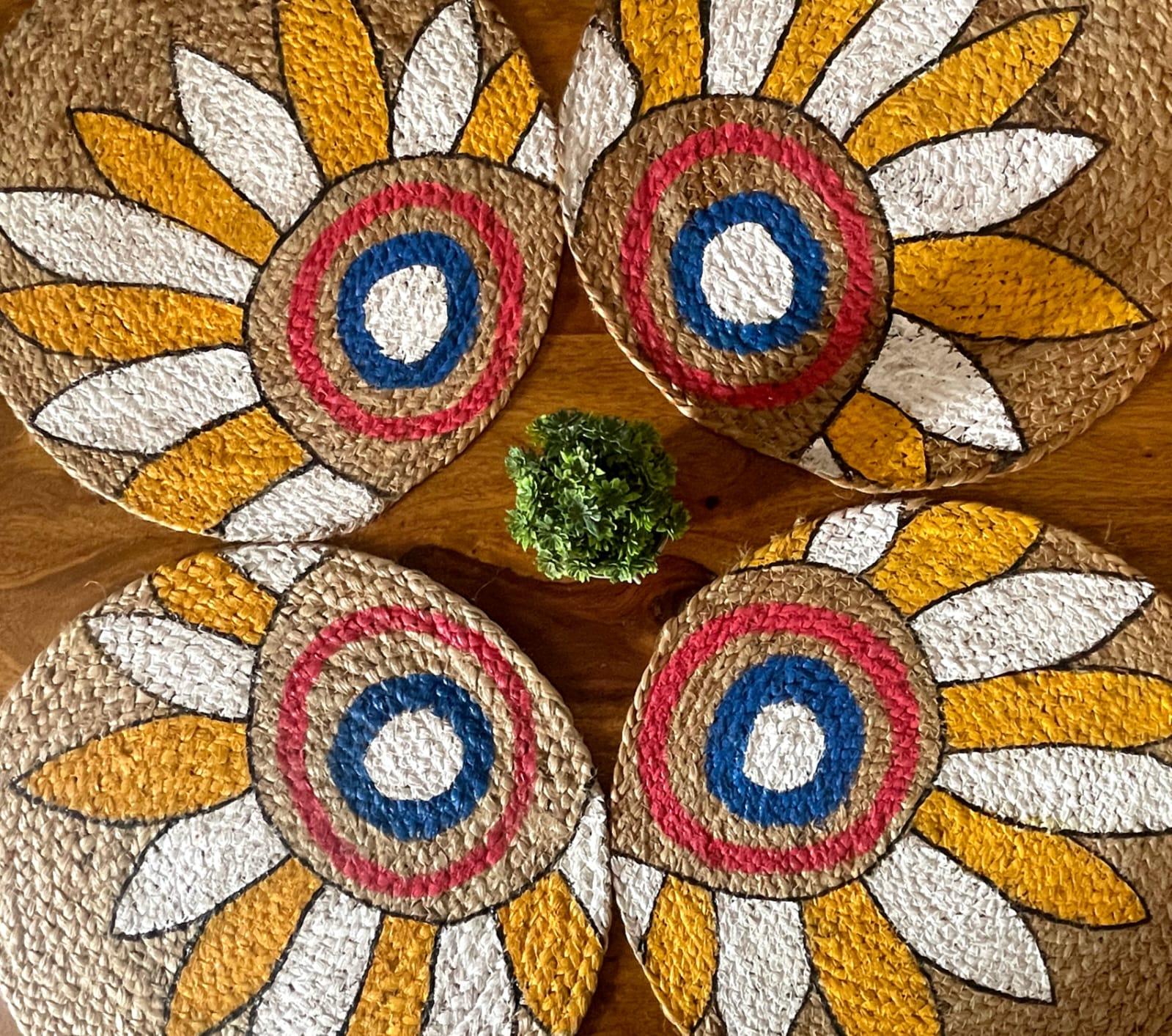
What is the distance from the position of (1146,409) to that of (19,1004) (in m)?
1.09

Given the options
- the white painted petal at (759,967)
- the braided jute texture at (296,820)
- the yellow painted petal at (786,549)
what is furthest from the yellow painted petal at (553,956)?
the yellow painted petal at (786,549)

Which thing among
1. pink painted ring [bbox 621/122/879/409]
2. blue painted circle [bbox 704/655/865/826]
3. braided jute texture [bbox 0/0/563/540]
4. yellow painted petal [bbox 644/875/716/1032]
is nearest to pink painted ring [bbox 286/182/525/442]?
braided jute texture [bbox 0/0/563/540]

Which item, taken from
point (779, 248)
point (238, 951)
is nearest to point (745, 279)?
point (779, 248)

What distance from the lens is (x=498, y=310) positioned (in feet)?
2.50

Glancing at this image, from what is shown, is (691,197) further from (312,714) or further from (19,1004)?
(19,1004)

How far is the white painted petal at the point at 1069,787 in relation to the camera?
0.72m

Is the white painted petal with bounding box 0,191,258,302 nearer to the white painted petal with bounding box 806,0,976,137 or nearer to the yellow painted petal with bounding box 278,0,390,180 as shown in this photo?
the yellow painted petal with bounding box 278,0,390,180

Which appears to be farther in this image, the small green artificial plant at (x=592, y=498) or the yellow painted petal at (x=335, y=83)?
the yellow painted petal at (x=335, y=83)

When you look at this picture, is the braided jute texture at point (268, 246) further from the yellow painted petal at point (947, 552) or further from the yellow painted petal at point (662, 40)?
the yellow painted petal at point (947, 552)

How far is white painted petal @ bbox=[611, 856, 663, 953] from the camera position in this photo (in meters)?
0.73

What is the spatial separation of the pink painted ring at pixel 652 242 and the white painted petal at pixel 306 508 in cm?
28

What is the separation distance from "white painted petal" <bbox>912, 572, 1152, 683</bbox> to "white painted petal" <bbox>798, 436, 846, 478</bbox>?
146 mm

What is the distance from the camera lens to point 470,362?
2.50ft

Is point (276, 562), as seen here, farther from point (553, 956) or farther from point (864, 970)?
point (864, 970)
